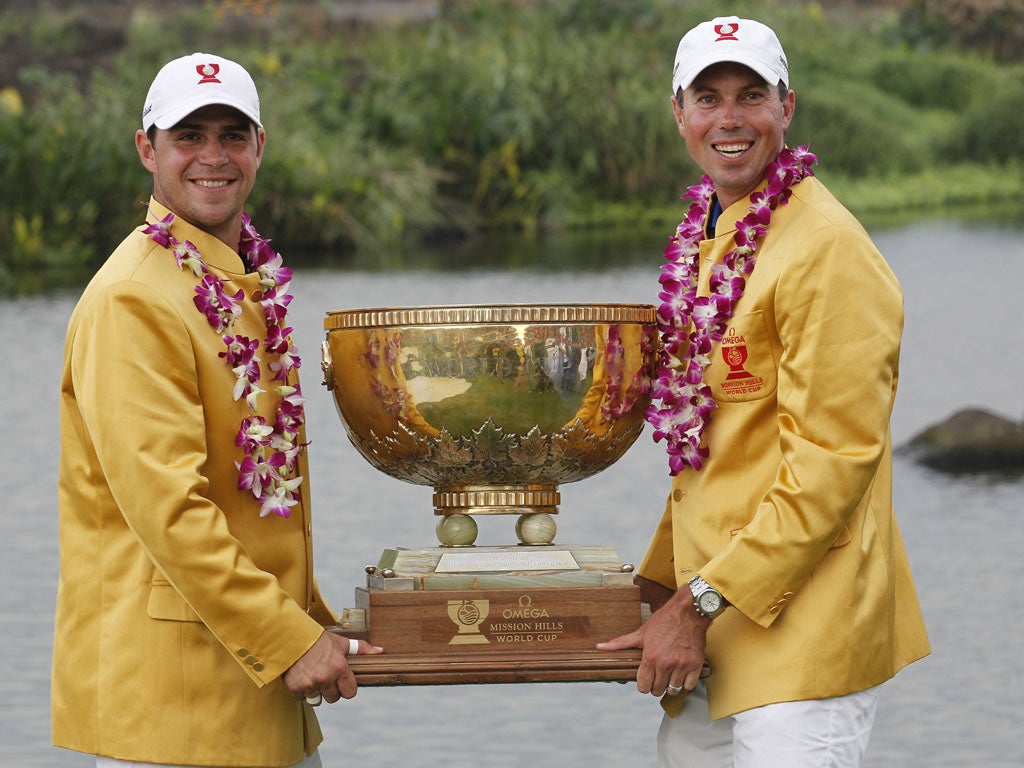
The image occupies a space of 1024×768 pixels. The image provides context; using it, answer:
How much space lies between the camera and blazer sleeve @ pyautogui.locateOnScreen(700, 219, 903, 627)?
360 centimetres

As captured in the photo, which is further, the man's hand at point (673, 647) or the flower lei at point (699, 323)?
the flower lei at point (699, 323)

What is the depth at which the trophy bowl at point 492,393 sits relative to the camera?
3881 mm

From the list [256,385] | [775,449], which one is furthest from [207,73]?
[775,449]

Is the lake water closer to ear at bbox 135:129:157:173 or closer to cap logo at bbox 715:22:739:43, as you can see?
ear at bbox 135:129:157:173

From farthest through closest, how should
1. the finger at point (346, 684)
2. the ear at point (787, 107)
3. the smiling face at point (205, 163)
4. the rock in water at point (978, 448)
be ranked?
the rock in water at point (978, 448)
the ear at point (787, 107)
the smiling face at point (205, 163)
the finger at point (346, 684)

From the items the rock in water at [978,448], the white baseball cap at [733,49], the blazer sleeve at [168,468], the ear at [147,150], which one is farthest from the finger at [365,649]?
the rock in water at [978,448]

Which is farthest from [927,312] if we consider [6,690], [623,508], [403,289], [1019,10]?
[1019,10]

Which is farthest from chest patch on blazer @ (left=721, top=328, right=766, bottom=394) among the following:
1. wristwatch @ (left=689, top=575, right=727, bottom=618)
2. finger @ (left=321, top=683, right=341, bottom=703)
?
finger @ (left=321, top=683, right=341, bottom=703)

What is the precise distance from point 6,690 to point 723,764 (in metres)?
4.29

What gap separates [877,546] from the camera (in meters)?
3.77

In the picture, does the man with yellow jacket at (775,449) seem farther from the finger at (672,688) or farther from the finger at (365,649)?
the finger at (365,649)

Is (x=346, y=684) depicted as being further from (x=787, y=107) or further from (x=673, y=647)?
(x=787, y=107)

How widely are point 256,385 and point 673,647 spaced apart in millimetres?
951

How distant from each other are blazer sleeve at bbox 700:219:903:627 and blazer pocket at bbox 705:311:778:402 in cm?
7
